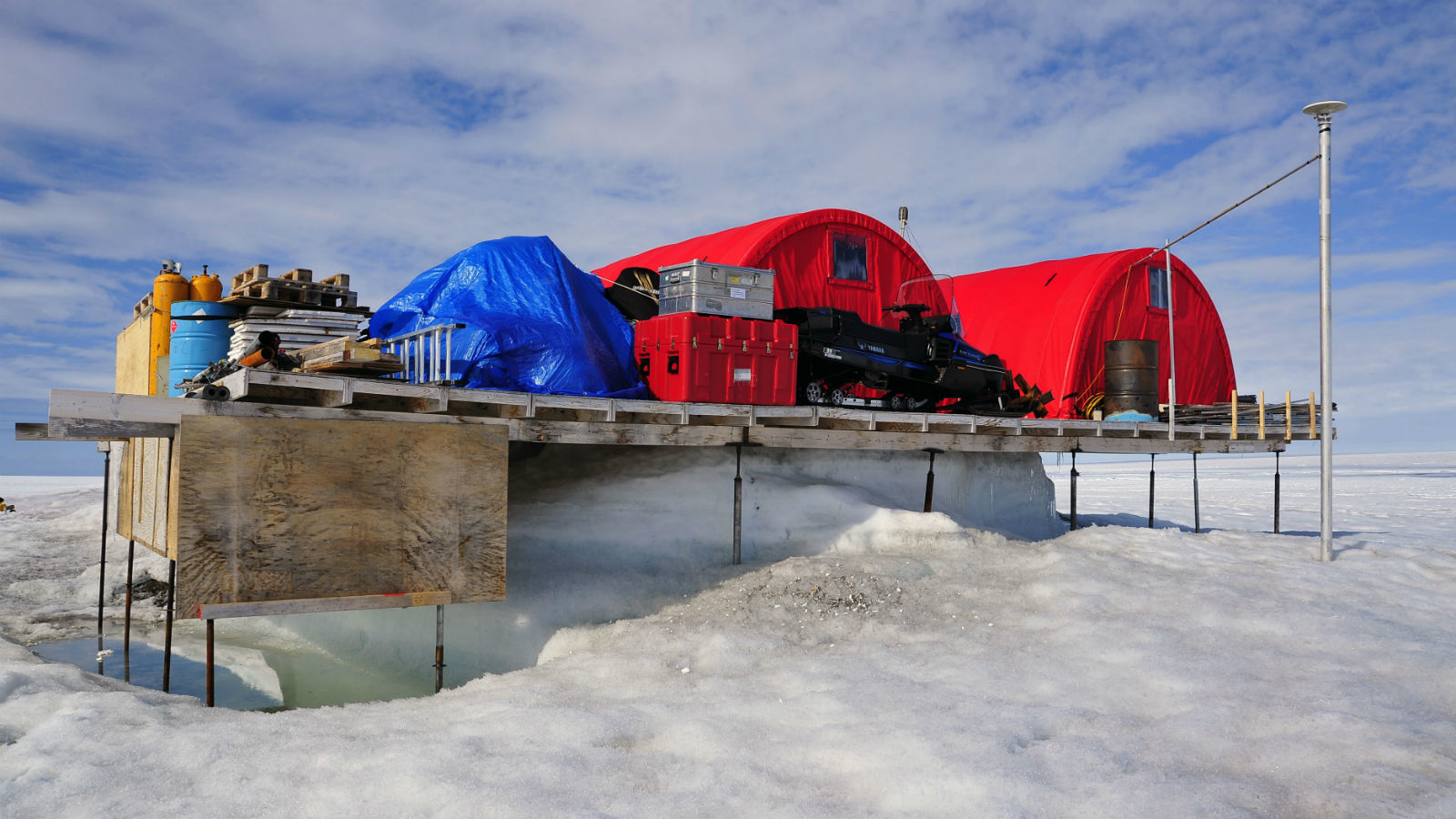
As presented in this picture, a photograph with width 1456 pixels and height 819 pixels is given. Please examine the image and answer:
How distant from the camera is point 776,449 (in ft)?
38.5

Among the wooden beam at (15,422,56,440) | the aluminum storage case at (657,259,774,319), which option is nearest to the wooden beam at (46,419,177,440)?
the wooden beam at (15,422,56,440)

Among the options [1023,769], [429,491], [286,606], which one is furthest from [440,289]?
[1023,769]

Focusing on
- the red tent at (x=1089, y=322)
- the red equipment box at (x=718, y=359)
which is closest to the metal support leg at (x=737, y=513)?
the red equipment box at (x=718, y=359)

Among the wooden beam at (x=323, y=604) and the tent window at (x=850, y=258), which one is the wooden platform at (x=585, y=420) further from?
the tent window at (x=850, y=258)

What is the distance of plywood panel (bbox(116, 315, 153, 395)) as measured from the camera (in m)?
10.2

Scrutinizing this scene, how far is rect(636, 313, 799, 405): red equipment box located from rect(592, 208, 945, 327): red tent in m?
2.87

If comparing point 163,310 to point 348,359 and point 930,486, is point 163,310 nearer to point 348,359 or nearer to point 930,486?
point 348,359

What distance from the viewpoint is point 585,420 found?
9.64 m

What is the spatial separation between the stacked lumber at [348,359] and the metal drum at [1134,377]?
41.8ft

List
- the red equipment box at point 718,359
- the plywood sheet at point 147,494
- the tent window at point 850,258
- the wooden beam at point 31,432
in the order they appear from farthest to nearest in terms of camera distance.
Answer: the tent window at point 850,258 → the red equipment box at point 718,359 → the wooden beam at point 31,432 → the plywood sheet at point 147,494

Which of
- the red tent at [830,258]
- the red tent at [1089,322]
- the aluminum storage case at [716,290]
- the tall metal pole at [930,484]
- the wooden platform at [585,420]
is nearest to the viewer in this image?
the wooden platform at [585,420]

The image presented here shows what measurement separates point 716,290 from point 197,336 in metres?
5.40

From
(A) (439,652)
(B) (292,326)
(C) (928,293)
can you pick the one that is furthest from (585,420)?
(C) (928,293)

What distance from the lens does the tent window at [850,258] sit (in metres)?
15.1
